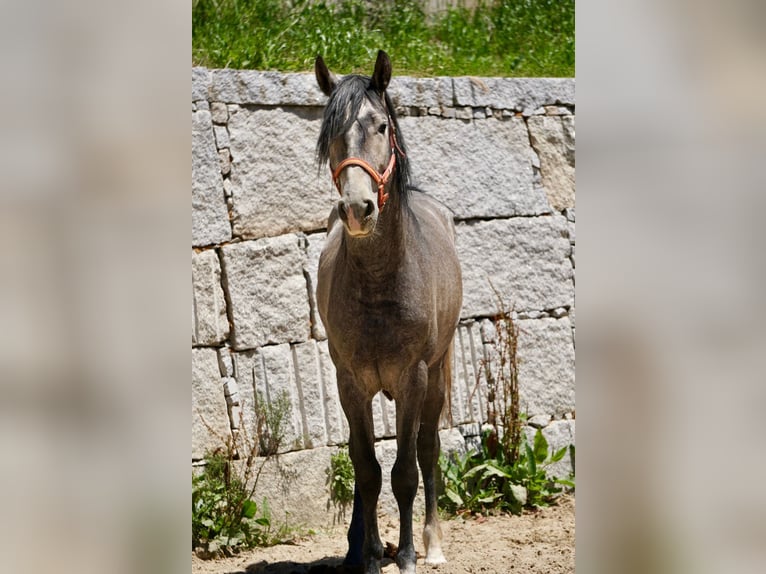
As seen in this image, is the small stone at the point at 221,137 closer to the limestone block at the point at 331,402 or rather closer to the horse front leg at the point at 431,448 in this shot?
the limestone block at the point at 331,402

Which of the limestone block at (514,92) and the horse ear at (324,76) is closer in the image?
the horse ear at (324,76)

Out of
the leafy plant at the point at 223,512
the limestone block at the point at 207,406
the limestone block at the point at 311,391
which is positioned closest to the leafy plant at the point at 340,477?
the limestone block at the point at 311,391

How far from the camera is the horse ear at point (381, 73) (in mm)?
3428

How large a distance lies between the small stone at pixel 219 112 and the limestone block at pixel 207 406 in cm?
137

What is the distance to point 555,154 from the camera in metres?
6.03

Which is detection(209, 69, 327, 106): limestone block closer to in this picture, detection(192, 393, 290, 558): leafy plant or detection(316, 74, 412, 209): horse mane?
detection(316, 74, 412, 209): horse mane

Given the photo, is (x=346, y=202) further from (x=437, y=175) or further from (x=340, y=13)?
(x=340, y=13)

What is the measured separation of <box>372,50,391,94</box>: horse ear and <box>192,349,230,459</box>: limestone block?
205 centimetres

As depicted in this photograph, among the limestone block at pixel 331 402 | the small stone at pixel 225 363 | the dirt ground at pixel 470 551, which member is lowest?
the dirt ground at pixel 470 551

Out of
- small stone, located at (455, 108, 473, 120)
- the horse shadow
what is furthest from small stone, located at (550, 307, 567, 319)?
the horse shadow
